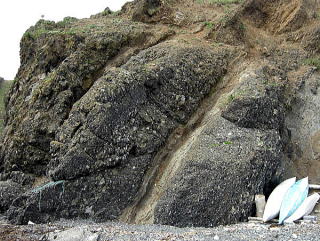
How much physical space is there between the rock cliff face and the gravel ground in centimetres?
94

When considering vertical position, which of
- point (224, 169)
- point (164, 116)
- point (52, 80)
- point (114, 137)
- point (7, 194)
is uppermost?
point (52, 80)

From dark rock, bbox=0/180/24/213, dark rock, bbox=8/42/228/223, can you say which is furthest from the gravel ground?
dark rock, bbox=0/180/24/213

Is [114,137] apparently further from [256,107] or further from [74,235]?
[256,107]

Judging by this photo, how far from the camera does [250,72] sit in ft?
67.4

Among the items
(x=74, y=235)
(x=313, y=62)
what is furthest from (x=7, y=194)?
(x=313, y=62)

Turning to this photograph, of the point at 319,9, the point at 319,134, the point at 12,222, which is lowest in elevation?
the point at 12,222

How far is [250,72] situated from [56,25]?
12868mm

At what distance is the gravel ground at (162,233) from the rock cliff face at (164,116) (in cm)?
94

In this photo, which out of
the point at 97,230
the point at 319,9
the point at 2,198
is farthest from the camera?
the point at 319,9

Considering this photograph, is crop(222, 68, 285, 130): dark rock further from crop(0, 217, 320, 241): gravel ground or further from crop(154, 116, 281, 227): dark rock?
crop(0, 217, 320, 241): gravel ground

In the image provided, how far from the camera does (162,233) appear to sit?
A: 46.8ft

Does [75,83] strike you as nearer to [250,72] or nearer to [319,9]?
[250,72]

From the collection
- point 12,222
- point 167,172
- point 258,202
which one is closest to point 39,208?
point 12,222

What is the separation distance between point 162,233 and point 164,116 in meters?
6.42
